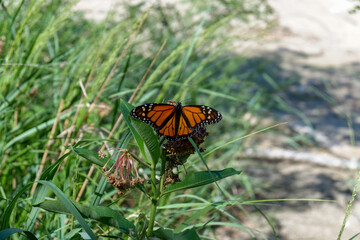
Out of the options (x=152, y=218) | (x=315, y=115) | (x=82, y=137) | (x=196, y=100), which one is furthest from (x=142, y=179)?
(x=315, y=115)

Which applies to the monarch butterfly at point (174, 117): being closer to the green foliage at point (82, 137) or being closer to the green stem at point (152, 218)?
the green foliage at point (82, 137)

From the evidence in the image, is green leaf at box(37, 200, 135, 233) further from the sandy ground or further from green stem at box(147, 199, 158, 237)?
the sandy ground

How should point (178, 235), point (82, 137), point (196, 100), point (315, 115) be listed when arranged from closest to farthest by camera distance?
point (178, 235), point (82, 137), point (196, 100), point (315, 115)

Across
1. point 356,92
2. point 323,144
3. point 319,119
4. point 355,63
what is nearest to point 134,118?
point 323,144

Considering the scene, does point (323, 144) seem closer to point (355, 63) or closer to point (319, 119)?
point (319, 119)

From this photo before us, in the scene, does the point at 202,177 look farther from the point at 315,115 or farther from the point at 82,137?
the point at 315,115
